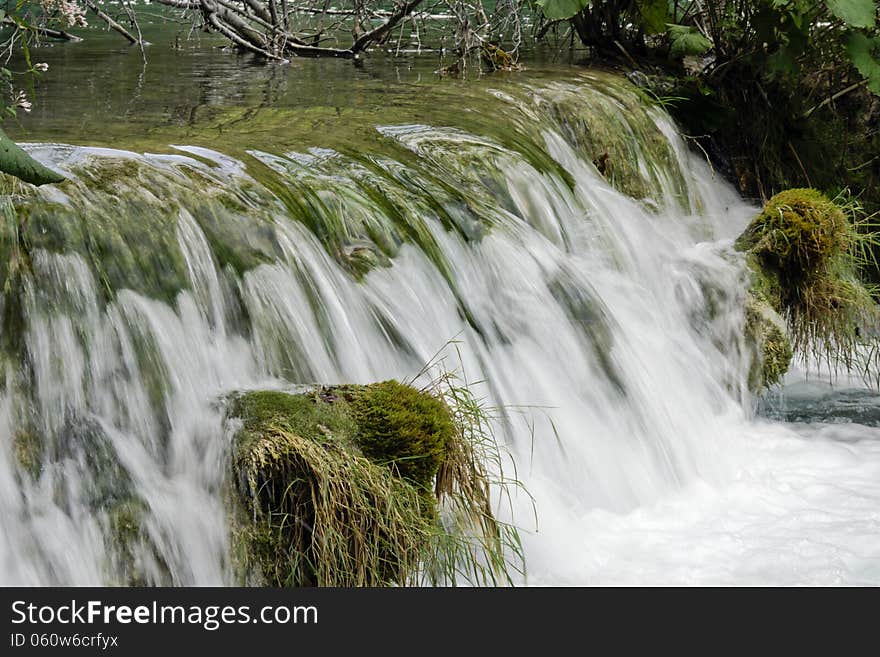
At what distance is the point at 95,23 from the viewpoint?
12.1 m

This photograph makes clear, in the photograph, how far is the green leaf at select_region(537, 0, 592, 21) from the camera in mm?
6887

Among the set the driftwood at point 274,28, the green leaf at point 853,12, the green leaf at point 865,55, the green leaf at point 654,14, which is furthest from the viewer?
the driftwood at point 274,28

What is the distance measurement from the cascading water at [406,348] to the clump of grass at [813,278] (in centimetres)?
22

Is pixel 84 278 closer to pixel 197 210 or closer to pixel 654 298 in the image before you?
pixel 197 210

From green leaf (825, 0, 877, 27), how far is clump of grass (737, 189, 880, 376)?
Answer: 1.14m

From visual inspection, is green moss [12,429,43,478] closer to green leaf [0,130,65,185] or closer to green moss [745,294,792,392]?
green leaf [0,130,65,185]

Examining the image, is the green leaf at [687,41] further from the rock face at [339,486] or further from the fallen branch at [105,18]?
the rock face at [339,486]

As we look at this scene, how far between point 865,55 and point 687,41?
3.44 ft

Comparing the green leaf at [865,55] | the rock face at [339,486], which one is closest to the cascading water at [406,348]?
the rock face at [339,486]

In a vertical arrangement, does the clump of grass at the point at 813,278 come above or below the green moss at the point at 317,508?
above

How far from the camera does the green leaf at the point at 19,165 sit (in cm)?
310

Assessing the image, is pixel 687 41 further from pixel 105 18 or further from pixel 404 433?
pixel 404 433

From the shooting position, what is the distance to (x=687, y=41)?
7195 millimetres

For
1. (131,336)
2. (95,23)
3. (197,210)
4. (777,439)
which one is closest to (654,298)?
(777,439)
